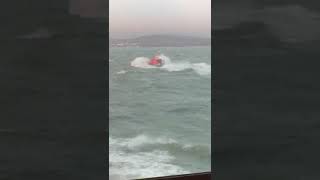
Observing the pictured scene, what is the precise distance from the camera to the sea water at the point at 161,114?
9.38 feet

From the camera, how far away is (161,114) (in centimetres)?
304

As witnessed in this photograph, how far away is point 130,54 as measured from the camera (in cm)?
271

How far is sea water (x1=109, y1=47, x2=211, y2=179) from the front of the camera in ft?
9.38

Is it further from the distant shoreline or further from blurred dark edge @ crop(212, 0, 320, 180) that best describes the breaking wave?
blurred dark edge @ crop(212, 0, 320, 180)
